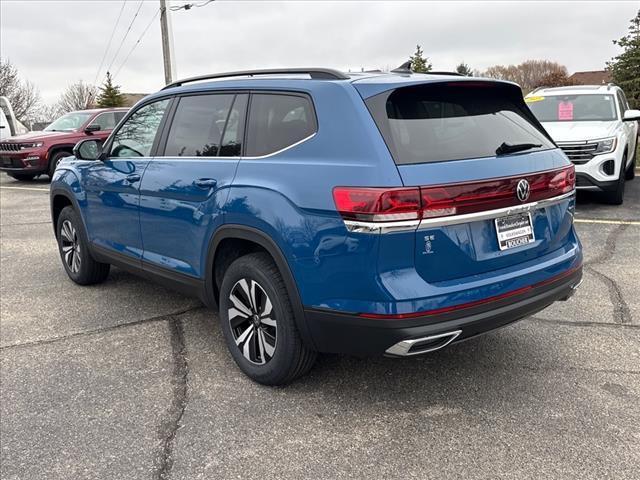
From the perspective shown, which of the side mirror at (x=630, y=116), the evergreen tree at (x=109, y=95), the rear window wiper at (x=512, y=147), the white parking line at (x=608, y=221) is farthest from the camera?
the evergreen tree at (x=109, y=95)

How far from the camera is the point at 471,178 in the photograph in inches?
108

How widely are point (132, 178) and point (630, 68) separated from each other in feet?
78.2

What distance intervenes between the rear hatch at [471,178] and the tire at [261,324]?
756 mm

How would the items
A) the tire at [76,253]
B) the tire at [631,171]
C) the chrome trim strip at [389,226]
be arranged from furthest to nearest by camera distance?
the tire at [631,171] < the tire at [76,253] < the chrome trim strip at [389,226]

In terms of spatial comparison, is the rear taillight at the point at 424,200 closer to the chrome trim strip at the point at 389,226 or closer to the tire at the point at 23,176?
the chrome trim strip at the point at 389,226

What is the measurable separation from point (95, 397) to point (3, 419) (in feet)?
1.54

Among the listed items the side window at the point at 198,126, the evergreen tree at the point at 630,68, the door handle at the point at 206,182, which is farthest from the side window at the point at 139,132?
the evergreen tree at the point at 630,68

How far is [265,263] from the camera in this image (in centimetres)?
320

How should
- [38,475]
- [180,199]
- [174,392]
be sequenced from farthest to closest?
[180,199] < [174,392] < [38,475]

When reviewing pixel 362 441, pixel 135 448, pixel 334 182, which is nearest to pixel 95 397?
pixel 135 448

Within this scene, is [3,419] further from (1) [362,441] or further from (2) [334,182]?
(2) [334,182]

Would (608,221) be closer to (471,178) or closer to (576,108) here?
(576,108)

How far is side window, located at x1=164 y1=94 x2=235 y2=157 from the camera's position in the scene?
3.68 meters

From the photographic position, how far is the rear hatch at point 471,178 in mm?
2658
